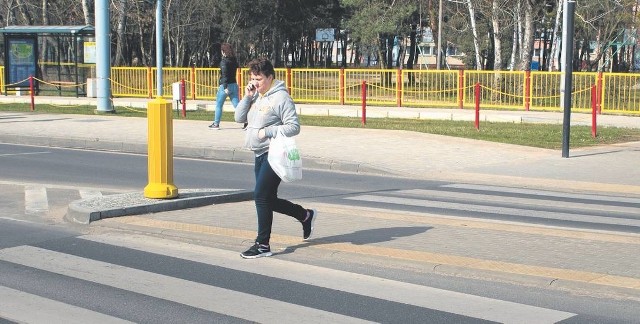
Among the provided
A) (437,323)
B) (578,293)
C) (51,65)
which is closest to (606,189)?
(578,293)

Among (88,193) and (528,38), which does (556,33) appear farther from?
(88,193)

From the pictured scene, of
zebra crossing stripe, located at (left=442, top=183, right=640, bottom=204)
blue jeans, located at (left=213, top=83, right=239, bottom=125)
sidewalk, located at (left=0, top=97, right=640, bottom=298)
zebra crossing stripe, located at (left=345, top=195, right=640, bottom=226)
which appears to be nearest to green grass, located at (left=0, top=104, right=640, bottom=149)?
sidewalk, located at (left=0, top=97, right=640, bottom=298)

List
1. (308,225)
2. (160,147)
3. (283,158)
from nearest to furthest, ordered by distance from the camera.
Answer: (283,158) < (308,225) < (160,147)

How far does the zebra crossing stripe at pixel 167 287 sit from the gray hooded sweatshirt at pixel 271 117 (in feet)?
4.63

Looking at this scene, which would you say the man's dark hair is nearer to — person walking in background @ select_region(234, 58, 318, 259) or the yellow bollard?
person walking in background @ select_region(234, 58, 318, 259)

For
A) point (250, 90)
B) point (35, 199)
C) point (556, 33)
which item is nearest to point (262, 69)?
point (250, 90)

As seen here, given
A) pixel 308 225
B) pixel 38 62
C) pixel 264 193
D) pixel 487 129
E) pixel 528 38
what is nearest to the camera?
pixel 264 193

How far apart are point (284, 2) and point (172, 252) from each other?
60.2 meters

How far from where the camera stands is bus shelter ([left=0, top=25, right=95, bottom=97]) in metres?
36.6

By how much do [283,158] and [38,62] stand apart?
1310 inches

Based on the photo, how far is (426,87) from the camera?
1287 inches

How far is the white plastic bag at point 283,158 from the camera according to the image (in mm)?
8078

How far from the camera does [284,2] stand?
67.8 metres

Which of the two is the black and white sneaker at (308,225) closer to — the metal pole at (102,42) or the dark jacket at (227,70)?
the dark jacket at (227,70)
